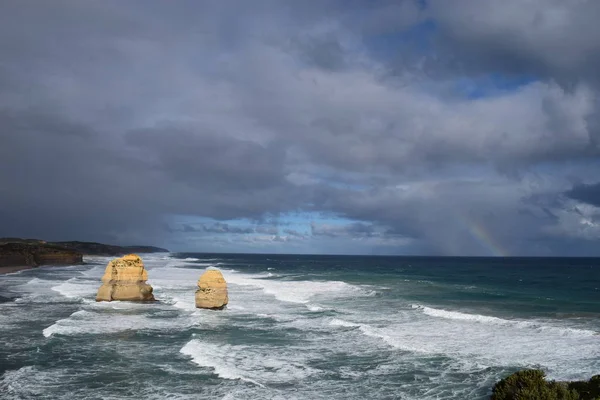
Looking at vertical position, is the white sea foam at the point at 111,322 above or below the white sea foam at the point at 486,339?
below

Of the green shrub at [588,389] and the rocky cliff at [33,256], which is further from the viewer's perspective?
the rocky cliff at [33,256]

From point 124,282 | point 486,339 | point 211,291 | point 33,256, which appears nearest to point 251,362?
point 486,339

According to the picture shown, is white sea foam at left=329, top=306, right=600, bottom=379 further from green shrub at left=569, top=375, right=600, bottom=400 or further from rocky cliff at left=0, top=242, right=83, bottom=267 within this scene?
rocky cliff at left=0, top=242, right=83, bottom=267

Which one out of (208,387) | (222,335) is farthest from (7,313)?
(208,387)

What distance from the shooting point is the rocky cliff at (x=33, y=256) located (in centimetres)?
8462

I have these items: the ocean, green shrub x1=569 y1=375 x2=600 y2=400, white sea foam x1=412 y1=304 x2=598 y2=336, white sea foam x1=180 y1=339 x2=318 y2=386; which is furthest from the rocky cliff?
green shrub x1=569 y1=375 x2=600 y2=400

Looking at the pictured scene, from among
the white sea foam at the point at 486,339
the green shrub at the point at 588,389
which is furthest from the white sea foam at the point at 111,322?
the green shrub at the point at 588,389

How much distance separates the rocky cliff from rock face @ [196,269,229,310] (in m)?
65.0

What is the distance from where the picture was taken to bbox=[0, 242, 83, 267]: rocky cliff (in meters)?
84.6

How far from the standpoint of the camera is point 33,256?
302 feet

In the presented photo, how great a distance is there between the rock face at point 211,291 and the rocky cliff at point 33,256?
6505 centimetres

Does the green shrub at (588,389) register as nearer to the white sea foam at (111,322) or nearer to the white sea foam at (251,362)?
the white sea foam at (251,362)

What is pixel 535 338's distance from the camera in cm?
2527

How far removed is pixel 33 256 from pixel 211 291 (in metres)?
73.6
